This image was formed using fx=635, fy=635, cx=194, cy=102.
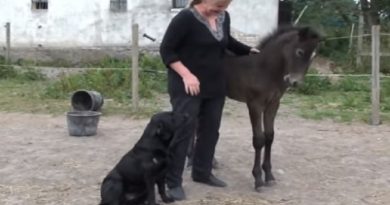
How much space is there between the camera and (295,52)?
4699 mm

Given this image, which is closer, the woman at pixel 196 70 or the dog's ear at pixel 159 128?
the dog's ear at pixel 159 128

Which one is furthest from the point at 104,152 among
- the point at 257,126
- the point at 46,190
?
the point at 257,126

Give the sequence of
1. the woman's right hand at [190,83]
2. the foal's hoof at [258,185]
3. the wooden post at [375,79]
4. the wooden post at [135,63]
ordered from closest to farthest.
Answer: the woman's right hand at [190,83] → the foal's hoof at [258,185] → the wooden post at [375,79] → the wooden post at [135,63]

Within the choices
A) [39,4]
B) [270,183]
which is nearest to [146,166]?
[270,183]

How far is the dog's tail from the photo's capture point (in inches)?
170

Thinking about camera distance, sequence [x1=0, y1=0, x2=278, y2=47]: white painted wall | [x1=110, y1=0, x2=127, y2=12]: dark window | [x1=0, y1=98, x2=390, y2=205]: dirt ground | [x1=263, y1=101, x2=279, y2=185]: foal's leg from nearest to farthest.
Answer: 1. [x1=0, y1=98, x2=390, y2=205]: dirt ground
2. [x1=263, y1=101, x2=279, y2=185]: foal's leg
3. [x1=0, y1=0, x2=278, y2=47]: white painted wall
4. [x1=110, y1=0, x2=127, y2=12]: dark window

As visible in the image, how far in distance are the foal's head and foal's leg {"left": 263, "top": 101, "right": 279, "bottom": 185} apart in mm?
400

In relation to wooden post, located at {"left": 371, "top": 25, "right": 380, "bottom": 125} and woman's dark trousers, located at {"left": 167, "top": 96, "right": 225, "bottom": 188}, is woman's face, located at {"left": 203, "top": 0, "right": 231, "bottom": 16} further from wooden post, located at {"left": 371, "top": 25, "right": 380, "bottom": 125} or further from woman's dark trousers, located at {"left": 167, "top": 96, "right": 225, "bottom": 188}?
wooden post, located at {"left": 371, "top": 25, "right": 380, "bottom": 125}

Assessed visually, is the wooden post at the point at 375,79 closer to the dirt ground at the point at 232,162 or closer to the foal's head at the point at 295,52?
the dirt ground at the point at 232,162

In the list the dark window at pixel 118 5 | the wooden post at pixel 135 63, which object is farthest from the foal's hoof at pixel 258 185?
the dark window at pixel 118 5

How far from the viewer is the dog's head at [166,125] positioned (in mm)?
4352

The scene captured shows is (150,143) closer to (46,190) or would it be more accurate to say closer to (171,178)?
(171,178)

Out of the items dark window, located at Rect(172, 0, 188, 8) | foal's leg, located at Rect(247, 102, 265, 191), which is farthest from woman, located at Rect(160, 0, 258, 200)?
dark window, located at Rect(172, 0, 188, 8)

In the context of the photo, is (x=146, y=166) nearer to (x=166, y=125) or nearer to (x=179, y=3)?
(x=166, y=125)
